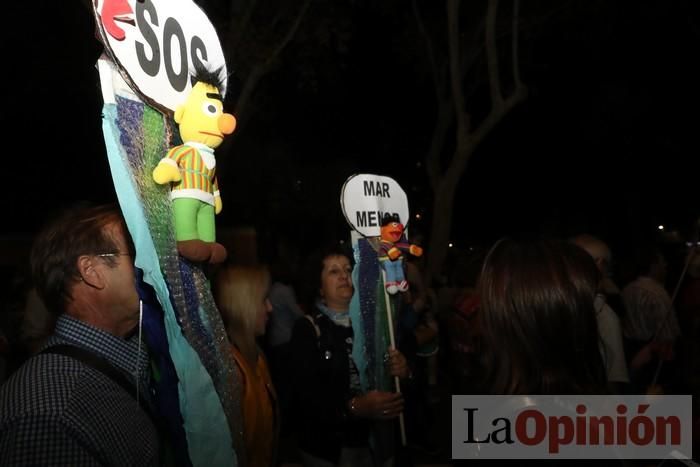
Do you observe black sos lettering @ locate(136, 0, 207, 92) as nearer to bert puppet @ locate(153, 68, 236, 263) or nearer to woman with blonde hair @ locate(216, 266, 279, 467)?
bert puppet @ locate(153, 68, 236, 263)

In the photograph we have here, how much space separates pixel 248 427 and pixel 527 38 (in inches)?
489

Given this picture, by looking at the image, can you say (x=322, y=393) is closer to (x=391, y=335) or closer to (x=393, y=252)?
(x=391, y=335)

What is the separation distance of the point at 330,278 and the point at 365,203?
511 mm

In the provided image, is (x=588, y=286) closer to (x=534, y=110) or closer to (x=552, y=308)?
(x=552, y=308)

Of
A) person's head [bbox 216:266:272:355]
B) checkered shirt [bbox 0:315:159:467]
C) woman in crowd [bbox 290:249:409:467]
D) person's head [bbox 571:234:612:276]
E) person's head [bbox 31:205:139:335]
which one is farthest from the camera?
person's head [bbox 571:234:612:276]

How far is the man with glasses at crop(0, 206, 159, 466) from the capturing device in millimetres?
1694

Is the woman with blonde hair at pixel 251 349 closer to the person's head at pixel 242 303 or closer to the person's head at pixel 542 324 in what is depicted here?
the person's head at pixel 242 303

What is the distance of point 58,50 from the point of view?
41.3 feet

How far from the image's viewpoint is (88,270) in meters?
2.01

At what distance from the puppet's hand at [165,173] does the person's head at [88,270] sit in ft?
1.20

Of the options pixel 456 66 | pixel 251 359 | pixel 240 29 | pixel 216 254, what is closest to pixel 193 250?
pixel 216 254

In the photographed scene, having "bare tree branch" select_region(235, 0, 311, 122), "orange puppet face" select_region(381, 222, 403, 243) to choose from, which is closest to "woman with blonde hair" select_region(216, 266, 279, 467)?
"orange puppet face" select_region(381, 222, 403, 243)

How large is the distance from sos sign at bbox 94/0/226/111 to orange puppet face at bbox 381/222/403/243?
6.87 feet

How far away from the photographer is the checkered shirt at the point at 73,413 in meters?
1.68
